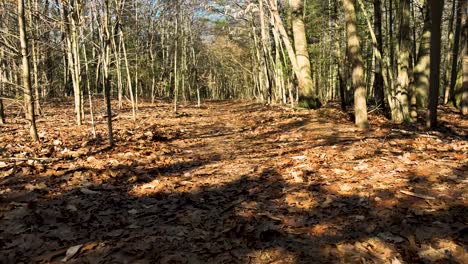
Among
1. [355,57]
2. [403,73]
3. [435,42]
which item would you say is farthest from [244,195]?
[403,73]

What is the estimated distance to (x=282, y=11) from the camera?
2356 centimetres

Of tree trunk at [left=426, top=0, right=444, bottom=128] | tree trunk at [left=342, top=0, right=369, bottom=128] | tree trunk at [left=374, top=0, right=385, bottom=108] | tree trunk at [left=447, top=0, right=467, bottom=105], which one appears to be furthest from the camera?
tree trunk at [left=447, top=0, right=467, bottom=105]

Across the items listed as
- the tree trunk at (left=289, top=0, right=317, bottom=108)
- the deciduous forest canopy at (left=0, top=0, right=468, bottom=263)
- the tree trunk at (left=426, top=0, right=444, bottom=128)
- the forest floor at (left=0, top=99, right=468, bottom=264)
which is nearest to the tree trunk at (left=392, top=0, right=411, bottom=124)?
the deciduous forest canopy at (left=0, top=0, right=468, bottom=263)

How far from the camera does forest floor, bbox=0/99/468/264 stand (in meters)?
3.40

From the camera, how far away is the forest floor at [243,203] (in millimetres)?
3404

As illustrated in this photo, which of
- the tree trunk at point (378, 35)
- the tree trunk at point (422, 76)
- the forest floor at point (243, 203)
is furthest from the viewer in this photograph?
the tree trunk at point (422, 76)

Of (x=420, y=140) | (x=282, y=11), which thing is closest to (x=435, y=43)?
(x=420, y=140)

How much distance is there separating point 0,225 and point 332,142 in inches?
238

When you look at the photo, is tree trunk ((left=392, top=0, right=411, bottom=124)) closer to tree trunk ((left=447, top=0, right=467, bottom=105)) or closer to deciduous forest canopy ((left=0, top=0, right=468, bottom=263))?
deciduous forest canopy ((left=0, top=0, right=468, bottom=263))

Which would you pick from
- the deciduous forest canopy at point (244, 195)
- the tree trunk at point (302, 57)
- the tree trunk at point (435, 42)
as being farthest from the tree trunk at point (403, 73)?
the tree trunk at point (302, 57)

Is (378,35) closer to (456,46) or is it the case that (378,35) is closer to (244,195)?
(456,46)

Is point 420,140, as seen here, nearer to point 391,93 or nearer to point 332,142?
point 332,142

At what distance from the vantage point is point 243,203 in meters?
4.63

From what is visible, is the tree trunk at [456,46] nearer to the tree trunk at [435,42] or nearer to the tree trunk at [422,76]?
the tree trunk at [422,76]
